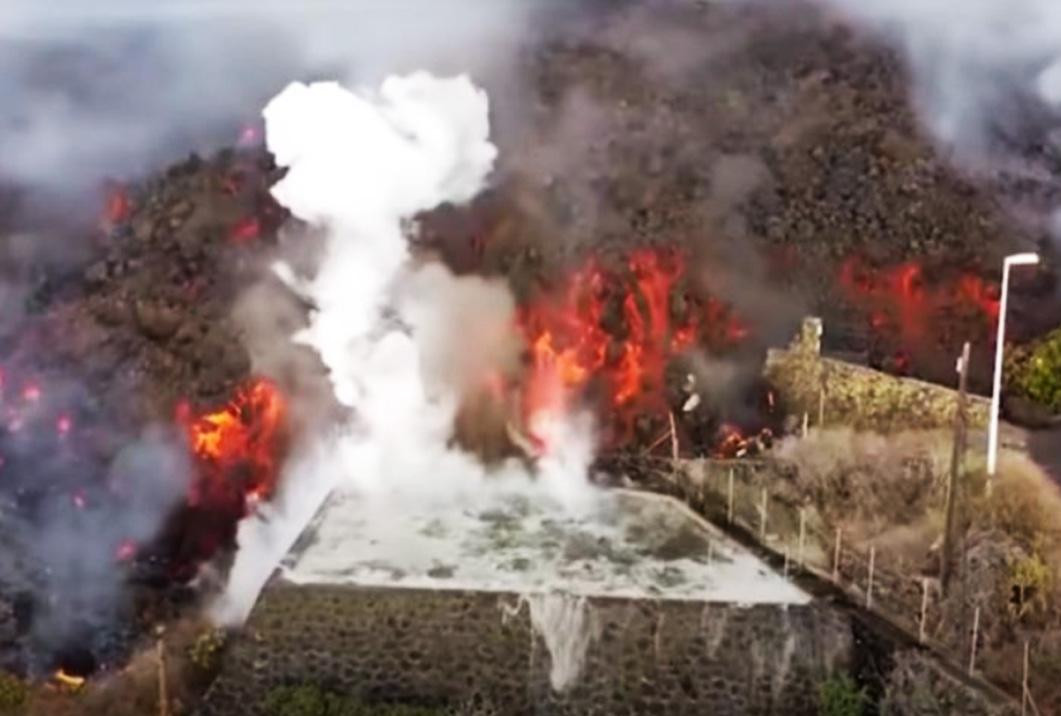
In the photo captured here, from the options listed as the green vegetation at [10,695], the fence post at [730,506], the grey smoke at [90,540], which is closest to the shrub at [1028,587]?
the fence post at [730,506]

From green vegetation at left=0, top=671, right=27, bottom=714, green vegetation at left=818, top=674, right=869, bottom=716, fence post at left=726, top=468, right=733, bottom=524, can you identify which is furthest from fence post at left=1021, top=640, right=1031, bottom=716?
green vegetation at left=0, top=671, right=27, bottom=714

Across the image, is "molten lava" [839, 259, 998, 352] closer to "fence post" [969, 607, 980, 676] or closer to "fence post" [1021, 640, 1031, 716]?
"fence post" [969, 607, 980, 676]

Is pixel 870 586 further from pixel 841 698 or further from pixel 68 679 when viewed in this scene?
pixel 68 679

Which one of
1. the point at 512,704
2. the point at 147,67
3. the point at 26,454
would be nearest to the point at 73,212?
the point at 147,67

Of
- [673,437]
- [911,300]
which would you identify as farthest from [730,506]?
[911,300]

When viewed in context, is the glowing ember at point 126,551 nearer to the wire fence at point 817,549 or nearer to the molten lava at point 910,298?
the wire fence at point 817,549

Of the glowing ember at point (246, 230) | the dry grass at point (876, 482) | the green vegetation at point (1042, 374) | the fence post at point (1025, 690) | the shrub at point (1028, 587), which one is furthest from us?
the glowing ember at point (246, 230)
